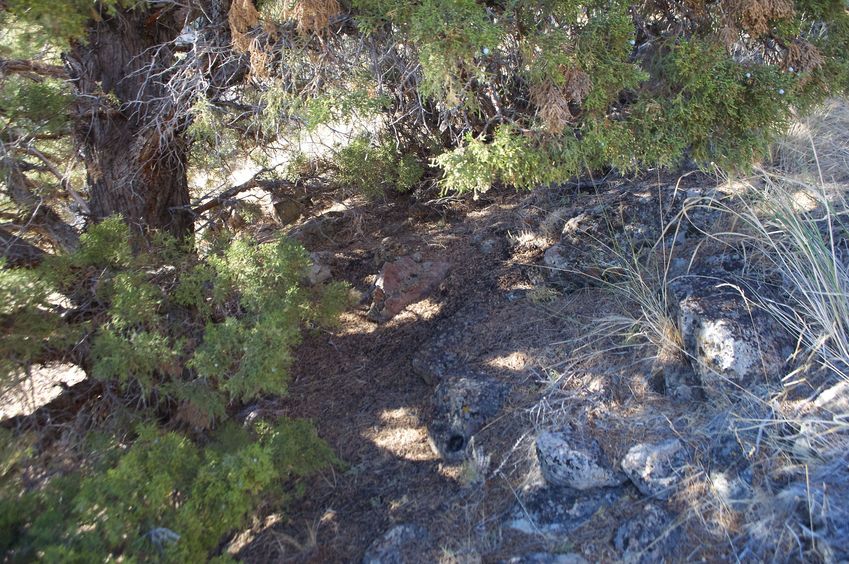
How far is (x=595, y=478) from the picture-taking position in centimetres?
337

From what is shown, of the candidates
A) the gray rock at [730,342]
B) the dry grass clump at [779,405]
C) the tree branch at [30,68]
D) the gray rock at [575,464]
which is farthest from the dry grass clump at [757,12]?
the tree branch at [30,68]

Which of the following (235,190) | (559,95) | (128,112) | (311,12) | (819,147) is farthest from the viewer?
(819,147)

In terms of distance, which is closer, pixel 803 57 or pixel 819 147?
pixel 803 57

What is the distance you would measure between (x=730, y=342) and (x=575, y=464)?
3.54 feet

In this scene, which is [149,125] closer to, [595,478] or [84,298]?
[84,298]

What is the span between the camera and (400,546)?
3.30 meters

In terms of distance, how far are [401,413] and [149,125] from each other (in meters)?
2.65

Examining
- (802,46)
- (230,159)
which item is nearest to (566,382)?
(802,46)

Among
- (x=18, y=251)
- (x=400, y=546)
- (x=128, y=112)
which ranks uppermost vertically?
(x=128, y=112)

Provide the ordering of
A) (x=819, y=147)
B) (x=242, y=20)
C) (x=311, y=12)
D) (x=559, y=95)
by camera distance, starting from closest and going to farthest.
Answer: (x=559, y=95) < (x=311, y=12) < (x=242, y=20) < (x=819, y=147)

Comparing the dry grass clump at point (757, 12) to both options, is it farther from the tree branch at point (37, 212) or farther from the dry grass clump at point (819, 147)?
the tree branch at point (37, 212)

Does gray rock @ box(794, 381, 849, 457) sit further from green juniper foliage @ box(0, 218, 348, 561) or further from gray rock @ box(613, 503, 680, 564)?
green juniper foliage @ box(0, 218, 348, 561)

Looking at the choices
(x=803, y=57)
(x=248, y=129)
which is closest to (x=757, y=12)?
(x=803, y=57)

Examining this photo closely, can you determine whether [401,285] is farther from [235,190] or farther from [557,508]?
[557,508]
